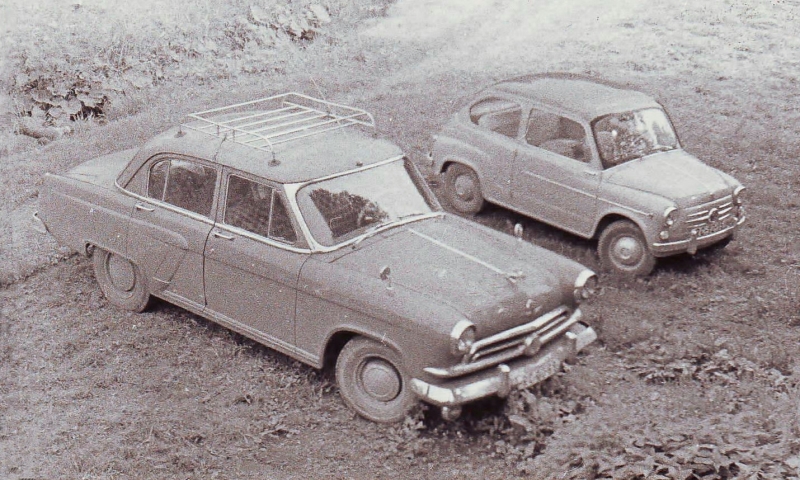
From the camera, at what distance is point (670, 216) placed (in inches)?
292

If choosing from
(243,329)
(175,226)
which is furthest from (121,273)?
(243,329)

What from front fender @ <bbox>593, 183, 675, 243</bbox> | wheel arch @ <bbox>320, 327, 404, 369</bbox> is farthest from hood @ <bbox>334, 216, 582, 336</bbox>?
front fender @ <bbox>593, 183, 675, 243</bbox>

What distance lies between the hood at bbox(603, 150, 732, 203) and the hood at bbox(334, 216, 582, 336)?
1.80 m

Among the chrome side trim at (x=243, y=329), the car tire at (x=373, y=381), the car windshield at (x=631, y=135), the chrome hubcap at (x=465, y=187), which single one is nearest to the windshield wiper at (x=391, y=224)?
the car tire at (x=373, y=381)

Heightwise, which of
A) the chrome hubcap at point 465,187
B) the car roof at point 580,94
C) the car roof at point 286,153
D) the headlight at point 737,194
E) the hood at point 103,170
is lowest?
the chrome hubcap at point 465,187

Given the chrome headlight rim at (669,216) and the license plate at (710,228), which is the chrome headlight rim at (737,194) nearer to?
the license plate at (710,228)

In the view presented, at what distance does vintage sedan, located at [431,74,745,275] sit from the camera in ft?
24.8

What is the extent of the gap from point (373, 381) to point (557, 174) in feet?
11.0

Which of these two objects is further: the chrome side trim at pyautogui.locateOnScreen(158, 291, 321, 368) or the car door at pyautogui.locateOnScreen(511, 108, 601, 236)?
the car door at pyautogui.locateOnScreen(511, 108, 601, 236)

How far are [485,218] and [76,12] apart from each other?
32.3ft

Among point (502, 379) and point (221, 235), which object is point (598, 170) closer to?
point (502, 379)

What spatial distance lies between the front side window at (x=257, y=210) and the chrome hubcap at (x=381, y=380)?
1.04 m

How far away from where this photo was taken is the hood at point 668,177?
7.55 metres

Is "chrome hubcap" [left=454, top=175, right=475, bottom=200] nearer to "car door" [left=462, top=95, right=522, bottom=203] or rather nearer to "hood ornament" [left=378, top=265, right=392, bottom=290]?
"car door" [left=462, top=95, right=522, bottom=203]
